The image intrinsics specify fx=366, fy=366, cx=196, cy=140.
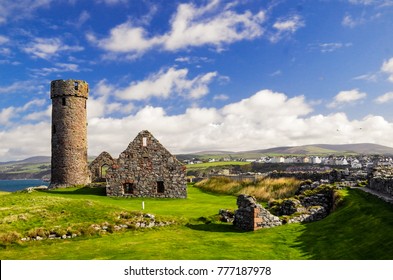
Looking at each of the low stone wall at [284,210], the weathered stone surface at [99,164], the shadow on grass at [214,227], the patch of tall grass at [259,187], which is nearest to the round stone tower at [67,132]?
the weathered stone surface at [99,164]

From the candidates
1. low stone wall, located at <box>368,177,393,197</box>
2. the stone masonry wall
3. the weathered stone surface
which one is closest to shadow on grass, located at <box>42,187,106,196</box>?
the weathered stone surface

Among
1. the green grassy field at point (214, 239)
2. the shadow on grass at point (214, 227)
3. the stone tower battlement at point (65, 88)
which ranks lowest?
the shadow on grass at point (214, 227)

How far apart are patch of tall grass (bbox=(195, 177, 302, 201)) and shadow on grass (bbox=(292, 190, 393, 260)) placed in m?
15.3

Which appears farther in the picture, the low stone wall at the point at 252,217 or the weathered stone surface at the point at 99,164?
the weathered stone surface at the point at 99,164

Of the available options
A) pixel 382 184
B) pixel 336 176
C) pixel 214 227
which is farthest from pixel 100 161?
pixel 382 184

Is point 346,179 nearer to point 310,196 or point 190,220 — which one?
point 310,196

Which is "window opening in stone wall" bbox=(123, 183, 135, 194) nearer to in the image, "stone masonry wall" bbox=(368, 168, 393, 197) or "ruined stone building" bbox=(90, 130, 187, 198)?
"ruined stone building" bbox=(90, 130, 187, 198)

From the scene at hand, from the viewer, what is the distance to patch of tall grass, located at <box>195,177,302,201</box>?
108ft

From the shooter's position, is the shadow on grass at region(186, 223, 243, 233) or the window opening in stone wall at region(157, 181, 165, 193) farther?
the window opening in stone wall at region(157, 181, 165, 193)

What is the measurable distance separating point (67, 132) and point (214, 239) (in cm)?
2980

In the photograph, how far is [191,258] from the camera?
12398 mm

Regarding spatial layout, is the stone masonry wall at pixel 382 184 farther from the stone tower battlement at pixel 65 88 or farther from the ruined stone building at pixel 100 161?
the stone tower battlement at pixel 65 88

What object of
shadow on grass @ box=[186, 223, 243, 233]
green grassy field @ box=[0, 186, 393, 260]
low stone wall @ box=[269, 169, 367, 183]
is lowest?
shadow on grass @ box=[186, 223, 243, 233]

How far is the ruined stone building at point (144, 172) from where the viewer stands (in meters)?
34.6
